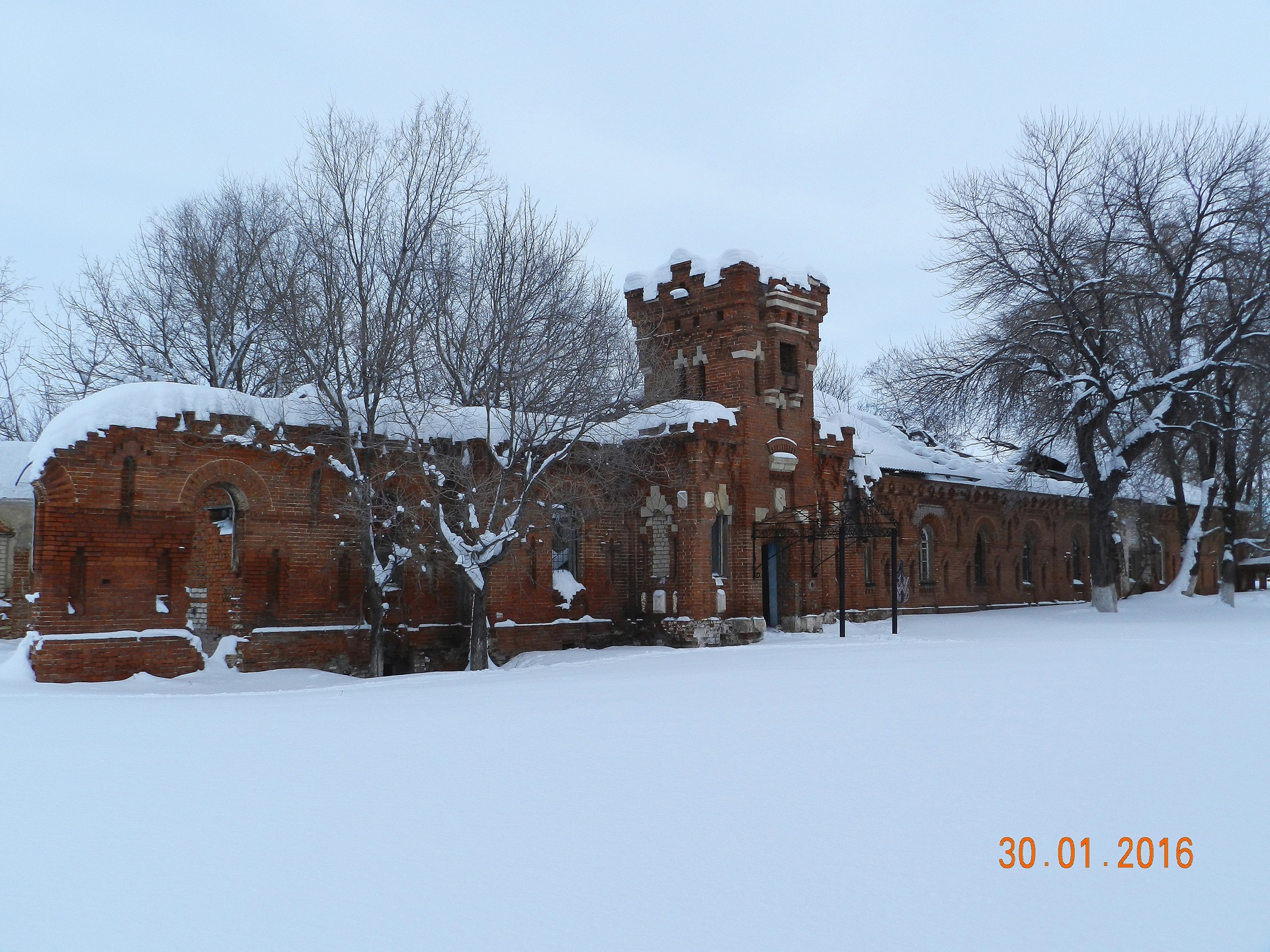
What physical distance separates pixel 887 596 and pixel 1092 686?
61.1 feet

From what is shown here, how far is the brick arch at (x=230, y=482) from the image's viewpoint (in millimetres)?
15188

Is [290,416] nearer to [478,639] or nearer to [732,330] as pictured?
[478,639]

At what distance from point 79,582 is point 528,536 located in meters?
7.60

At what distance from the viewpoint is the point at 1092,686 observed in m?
10.9

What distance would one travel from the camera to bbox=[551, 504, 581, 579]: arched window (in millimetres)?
19984

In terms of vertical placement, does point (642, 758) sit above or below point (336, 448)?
below

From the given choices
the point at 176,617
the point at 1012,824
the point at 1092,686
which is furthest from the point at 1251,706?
the point at 176,617

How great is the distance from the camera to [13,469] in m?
23.1

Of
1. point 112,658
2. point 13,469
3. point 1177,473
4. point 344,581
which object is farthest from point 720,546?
point 1177,473

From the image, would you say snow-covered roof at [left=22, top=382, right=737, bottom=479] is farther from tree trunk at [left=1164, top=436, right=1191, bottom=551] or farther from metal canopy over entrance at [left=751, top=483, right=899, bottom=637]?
tree trunk at [left=1164, top=436, right=1191, bottom=551]

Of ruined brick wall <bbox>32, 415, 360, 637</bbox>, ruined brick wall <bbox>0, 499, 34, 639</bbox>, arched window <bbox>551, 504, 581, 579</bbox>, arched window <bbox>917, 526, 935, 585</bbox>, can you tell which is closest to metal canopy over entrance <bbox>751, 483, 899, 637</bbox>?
arched window <bbox>551, 504, 581, 579</bbox>

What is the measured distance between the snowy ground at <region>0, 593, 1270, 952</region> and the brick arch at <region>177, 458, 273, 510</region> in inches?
184

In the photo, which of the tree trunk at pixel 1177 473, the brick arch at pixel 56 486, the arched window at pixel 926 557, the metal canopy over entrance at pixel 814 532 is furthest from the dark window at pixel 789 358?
the brick arch at pixel 56 486

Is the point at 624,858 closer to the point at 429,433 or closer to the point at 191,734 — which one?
the point at 191,734
